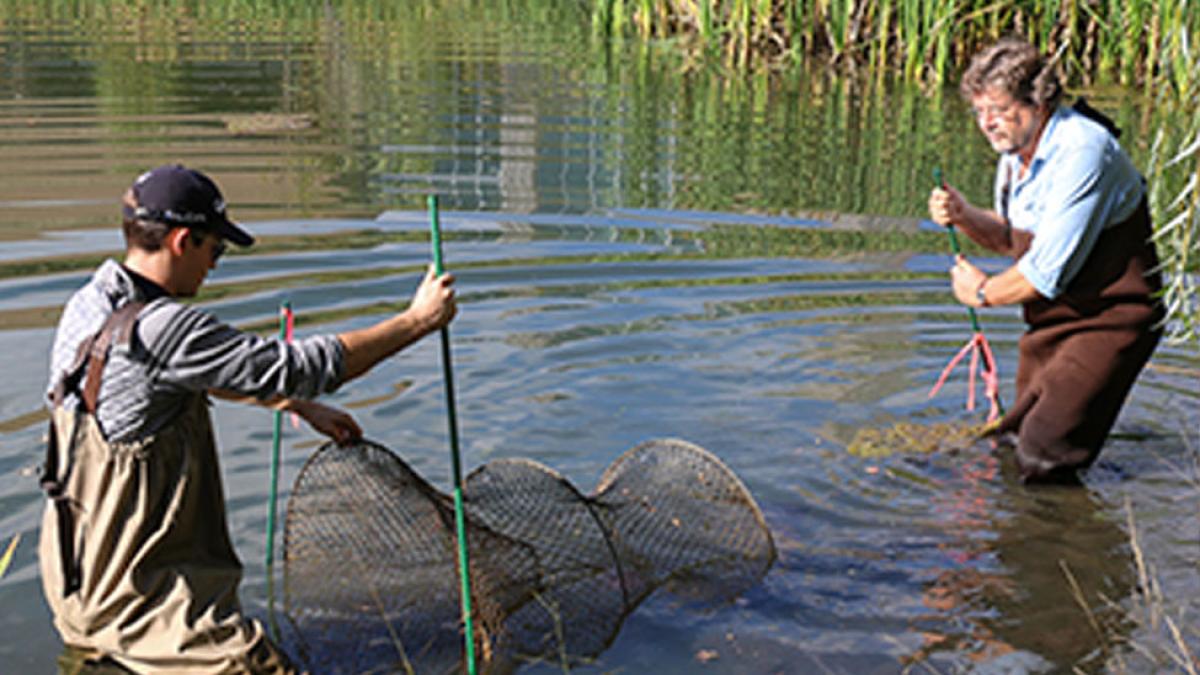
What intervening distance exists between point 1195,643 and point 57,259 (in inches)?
275

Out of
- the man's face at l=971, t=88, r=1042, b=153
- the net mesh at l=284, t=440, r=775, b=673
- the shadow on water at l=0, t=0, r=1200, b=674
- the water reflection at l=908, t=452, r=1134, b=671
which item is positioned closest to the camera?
the net mesh at l=284, t=440, r=775, b=673

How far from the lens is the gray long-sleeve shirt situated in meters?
3.79

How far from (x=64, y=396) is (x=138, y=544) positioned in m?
0.45

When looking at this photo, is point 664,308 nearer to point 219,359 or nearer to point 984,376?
point 984,376

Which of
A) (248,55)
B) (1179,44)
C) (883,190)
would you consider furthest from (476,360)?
(248,55)

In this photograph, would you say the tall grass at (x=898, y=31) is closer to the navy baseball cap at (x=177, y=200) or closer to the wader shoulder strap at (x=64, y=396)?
the navy baseball cap at (x=177, y=200)

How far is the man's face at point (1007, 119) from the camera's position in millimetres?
5461

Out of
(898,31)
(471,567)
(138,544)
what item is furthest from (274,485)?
(898,31)

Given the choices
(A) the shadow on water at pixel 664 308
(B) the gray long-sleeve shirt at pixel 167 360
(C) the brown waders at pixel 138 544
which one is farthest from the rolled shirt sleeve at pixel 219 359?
(A) the shadow on water at pixel 664 308

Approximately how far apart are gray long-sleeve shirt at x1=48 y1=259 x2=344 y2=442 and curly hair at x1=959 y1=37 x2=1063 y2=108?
284cm

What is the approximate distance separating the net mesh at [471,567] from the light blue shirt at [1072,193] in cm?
150

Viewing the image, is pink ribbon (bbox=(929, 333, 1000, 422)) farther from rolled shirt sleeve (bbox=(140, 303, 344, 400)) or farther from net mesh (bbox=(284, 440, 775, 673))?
rolled shirt sleeve (bbox=(140, 303, 344, 400))

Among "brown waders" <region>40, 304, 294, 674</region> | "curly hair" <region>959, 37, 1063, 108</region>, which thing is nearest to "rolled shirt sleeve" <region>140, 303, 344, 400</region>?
"brown waders" <region>40, 304, 294, 674</region>

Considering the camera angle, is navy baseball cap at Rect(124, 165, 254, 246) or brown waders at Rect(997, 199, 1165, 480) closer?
navy baseball cap at Rect(124, 165, 254, 246)
